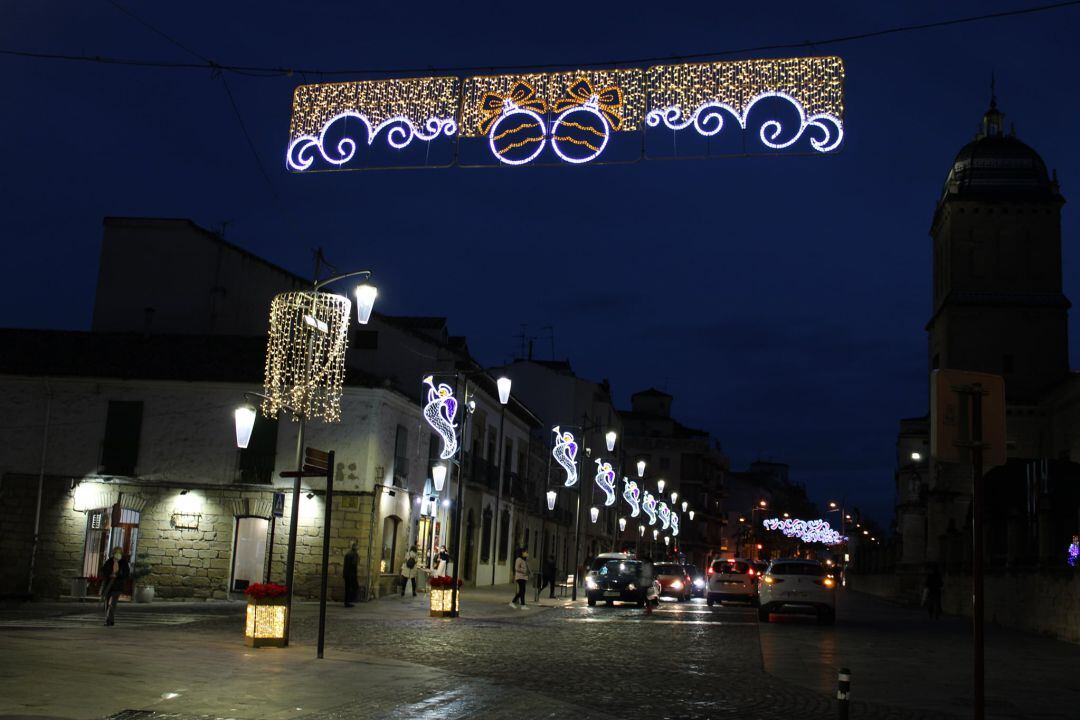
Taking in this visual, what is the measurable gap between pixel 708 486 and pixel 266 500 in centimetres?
8607

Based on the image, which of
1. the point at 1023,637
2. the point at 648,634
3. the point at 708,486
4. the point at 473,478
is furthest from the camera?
the point at 708,486

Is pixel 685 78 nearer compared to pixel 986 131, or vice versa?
pixel 685 78

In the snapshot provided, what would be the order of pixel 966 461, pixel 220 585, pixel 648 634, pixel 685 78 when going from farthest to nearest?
1. pixel 220 585
2. pixel 648 634
3. pixel 685 78
4. pixel 966 461

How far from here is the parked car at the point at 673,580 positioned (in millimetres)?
41469

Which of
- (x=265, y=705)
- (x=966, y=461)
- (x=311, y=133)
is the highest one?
(x=311, y=133)

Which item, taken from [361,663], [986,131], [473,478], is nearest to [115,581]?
[361,663]

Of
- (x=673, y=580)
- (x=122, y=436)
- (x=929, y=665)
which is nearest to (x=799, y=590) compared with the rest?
(x=929, y=665)

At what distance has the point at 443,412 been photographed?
34.7 m

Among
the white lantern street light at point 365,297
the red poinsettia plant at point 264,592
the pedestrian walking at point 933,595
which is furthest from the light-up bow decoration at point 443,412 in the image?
the red poinsettia plant at point 264,592

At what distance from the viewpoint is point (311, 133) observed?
14.5 meters

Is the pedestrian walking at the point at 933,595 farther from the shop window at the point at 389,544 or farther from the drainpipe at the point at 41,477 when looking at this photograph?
the drainpipe at the point at 41,477

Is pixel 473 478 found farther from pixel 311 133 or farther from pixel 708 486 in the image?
pixel 708 486

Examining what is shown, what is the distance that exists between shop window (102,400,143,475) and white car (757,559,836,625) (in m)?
18.0

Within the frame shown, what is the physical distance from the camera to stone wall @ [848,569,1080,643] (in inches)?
928
